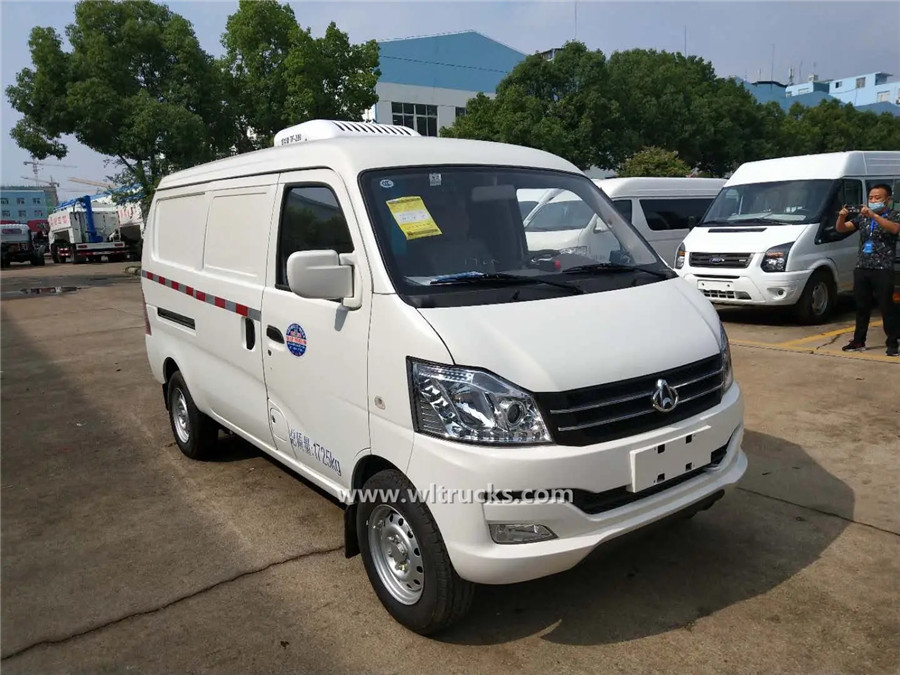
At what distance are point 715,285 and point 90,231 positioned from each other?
3413 cm

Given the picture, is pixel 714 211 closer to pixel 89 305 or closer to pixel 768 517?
pixel 768 517

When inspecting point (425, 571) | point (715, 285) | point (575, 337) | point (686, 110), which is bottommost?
point (425, 571)

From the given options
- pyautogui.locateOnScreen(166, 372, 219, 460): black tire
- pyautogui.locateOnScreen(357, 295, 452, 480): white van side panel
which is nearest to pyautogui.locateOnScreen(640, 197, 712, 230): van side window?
pyautogui.locateOnScreen(166, 372, 219, 460): black tire

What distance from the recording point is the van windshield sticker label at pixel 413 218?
308cm

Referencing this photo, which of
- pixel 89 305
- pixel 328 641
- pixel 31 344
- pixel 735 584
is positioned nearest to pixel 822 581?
pixel 735 584

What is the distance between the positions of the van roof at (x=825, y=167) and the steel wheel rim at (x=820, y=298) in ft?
5.05

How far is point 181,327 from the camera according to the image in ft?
16.1

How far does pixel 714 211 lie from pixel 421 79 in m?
37.0

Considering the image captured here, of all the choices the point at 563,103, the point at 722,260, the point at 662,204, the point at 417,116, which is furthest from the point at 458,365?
the point at 417,116

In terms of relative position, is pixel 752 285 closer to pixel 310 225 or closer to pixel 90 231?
pixel 310 225

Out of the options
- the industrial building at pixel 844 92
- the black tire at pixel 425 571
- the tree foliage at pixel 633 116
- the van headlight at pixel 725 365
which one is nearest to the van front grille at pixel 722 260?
the van headlight at pixel 725 365

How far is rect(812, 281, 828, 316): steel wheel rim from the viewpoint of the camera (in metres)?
9.09

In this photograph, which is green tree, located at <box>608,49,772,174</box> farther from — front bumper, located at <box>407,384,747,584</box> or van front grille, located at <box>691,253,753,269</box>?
front bumper, located at <box>407,384,747,584</box>

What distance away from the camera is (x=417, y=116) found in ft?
141
